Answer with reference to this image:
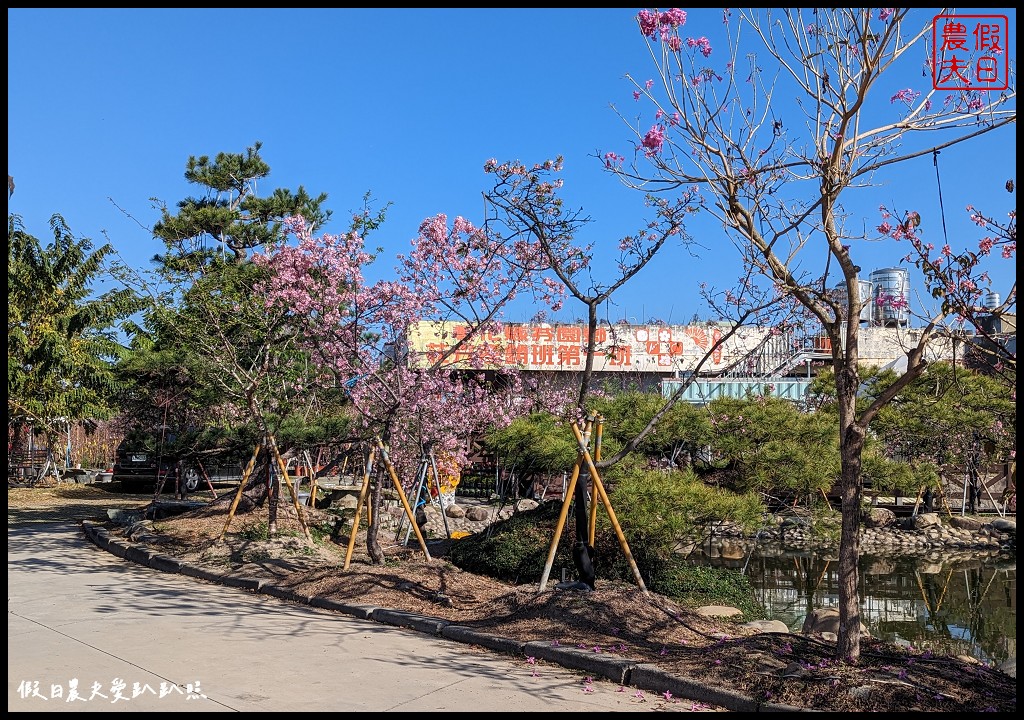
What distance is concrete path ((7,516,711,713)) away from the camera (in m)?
5.70

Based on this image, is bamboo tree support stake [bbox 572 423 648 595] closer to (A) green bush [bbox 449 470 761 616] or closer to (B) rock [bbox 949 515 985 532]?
(A) green bush [bbox 449 470 761 616]

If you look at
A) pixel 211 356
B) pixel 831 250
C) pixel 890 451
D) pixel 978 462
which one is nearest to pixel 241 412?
pixel 211 356

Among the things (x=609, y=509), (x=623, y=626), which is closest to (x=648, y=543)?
(x=609, y=509)

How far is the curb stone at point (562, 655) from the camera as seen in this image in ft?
19.6

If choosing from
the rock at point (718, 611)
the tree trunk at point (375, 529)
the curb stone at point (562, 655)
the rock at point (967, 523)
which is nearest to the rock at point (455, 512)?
the tree trunk at point (375, 529)

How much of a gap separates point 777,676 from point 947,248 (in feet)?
10.8

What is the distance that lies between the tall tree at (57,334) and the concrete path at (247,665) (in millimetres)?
15819

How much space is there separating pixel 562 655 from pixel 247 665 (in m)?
2.49

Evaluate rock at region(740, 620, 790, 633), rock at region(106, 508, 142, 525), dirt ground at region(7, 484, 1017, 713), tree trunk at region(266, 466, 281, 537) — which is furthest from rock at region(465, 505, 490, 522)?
rock at region(740, 620, 790, 633)

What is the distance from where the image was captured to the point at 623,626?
7977 millimetres

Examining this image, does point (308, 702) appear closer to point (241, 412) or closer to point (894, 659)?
point (894, 659)

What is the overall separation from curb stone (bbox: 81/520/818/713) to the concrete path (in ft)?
0.38

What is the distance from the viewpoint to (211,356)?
46.4 ft

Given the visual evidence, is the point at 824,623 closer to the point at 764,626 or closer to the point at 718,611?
the point at 764,626
